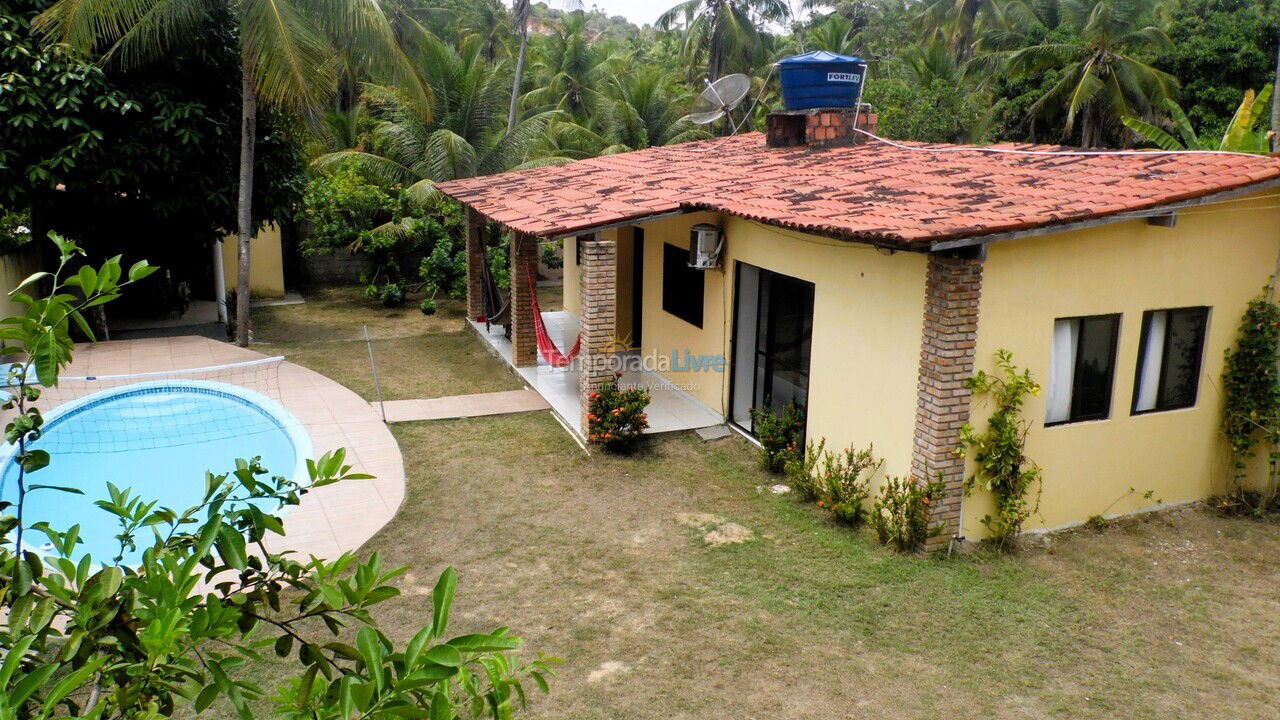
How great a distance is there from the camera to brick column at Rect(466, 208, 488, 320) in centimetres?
1759

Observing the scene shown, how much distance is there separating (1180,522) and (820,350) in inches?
151

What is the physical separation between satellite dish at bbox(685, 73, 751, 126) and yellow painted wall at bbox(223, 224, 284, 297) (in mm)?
9723

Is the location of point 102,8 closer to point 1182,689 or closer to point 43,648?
point 43,648

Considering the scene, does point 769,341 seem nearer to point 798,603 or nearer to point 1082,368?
point 1082,368

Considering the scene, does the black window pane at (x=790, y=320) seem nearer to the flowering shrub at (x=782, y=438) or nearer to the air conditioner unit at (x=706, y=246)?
the flowering shrub at (x=782, y=438)

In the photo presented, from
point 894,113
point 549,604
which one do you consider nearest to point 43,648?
point 549,604

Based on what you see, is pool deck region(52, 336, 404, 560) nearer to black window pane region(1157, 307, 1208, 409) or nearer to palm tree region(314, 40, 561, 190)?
palm tree region(314, 40, 561, 190)

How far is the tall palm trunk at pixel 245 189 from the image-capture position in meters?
15.3

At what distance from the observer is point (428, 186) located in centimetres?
1978

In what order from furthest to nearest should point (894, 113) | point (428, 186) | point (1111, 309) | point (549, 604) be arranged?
1. point (894, 113)
2. point (428, 186)
3. point (1111, 309)
4. point (549, 604)

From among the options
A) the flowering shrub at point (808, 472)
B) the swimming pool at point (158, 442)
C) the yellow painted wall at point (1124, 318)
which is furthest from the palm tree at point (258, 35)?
the yellow painted wall at point (1124, 318)

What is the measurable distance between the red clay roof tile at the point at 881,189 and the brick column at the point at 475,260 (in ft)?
4.55

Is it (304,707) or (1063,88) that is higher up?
(1063,88)

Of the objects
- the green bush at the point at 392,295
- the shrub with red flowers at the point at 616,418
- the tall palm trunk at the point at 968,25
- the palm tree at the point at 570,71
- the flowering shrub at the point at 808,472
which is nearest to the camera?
the flowering shrub at the point at 808,472
